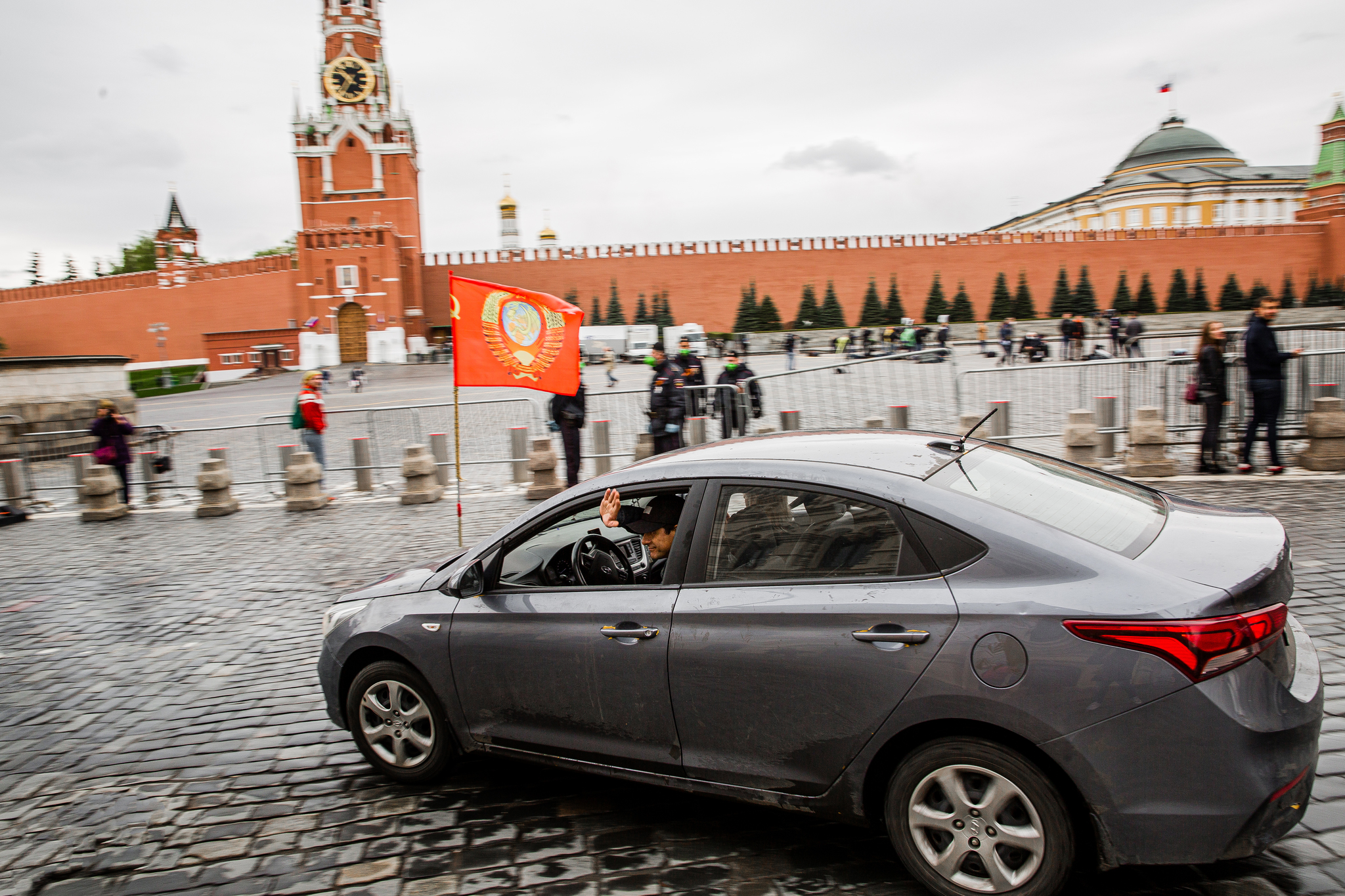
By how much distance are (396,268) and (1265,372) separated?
170ft

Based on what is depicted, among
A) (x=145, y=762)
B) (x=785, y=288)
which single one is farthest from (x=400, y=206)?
(x=145, y=762)

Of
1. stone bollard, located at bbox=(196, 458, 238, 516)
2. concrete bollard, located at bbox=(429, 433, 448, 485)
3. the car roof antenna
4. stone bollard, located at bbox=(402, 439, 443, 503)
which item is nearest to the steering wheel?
the car roof antenna

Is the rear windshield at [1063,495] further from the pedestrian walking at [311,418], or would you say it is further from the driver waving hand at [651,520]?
the pedestrian walking at [311,418]

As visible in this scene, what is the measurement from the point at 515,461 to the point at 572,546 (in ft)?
29.2

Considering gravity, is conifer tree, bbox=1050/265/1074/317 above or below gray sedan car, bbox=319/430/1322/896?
above

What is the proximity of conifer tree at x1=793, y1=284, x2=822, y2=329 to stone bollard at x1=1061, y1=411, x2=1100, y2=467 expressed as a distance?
152 feet

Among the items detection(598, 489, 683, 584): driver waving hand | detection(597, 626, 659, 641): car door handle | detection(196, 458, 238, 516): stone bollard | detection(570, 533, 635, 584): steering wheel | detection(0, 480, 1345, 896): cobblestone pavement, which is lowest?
detection(0, 480, 1345, 896): cobblestone pavement

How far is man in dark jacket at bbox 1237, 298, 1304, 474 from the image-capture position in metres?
8.76

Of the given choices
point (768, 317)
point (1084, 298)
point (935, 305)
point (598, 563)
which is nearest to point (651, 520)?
point (598, 563)

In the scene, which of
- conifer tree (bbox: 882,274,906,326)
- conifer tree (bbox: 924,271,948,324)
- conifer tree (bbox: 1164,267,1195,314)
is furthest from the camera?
conifer tree (bbox: 924,271,948,324)

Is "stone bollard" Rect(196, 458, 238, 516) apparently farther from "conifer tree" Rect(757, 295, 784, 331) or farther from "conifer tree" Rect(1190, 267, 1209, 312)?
"conifer tree" Rect(1190, 267, 1209, 312)

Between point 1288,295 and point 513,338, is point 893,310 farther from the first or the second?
point 513,338

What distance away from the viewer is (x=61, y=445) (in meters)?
15.9

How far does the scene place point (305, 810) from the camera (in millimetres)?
3598
